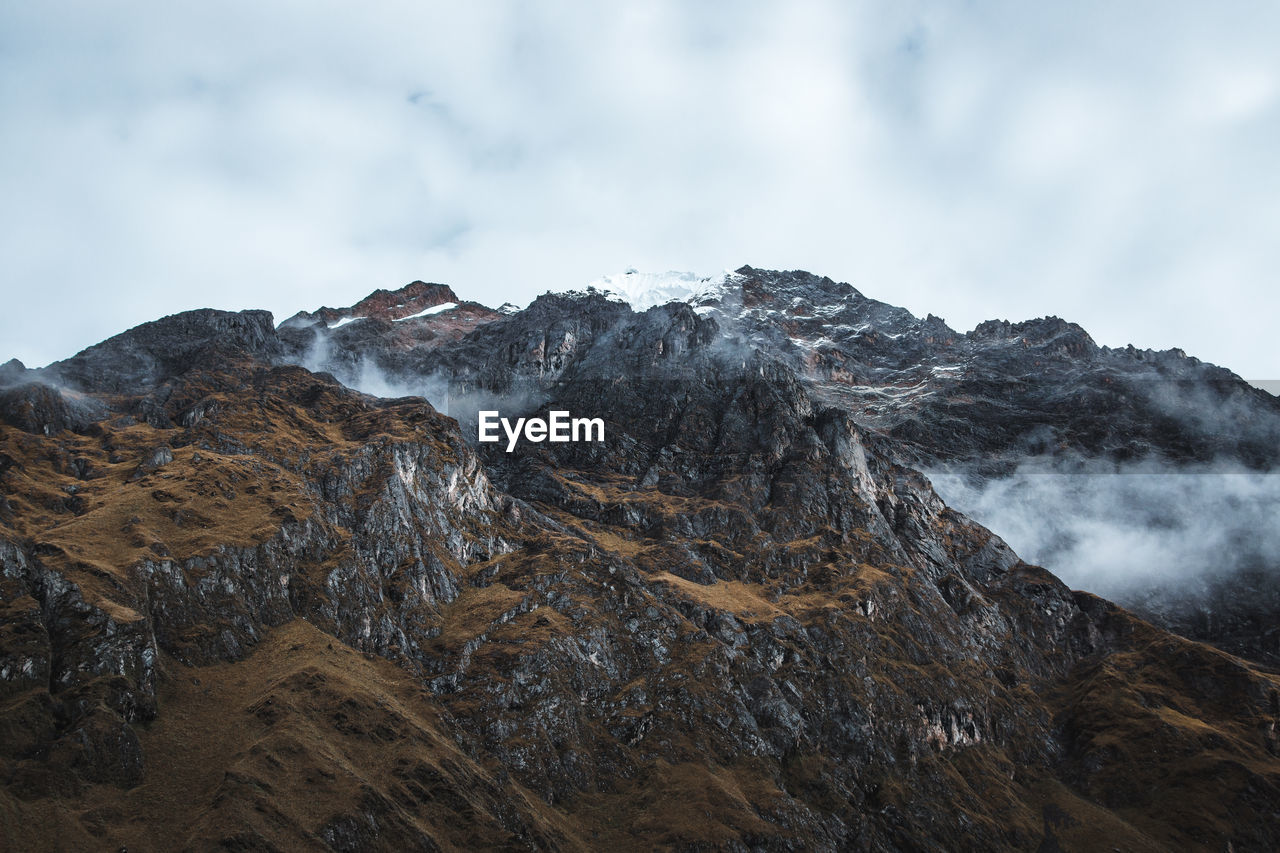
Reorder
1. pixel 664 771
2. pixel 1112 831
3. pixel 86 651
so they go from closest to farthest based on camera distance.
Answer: pixel 86 651, pixel 664 771, pixel 1112 831

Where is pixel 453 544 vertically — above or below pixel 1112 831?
above

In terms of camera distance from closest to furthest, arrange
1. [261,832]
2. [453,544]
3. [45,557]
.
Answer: [261,832], [45,557], [453,544]

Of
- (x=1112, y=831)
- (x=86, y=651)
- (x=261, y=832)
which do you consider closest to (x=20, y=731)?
(x=86, y=651)

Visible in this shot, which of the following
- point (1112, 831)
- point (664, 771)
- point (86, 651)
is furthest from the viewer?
point (1112, 831)

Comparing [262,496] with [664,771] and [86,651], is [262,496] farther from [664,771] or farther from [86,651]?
[664,771]

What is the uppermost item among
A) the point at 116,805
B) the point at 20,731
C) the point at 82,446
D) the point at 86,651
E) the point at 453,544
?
the point at 82,446

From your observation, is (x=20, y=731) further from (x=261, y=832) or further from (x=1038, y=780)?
(x=1038, y=780)

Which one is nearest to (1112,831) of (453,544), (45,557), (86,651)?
(453,544)

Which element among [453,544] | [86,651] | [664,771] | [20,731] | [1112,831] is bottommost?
[1112,831]

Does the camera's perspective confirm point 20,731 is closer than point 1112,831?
Yes
